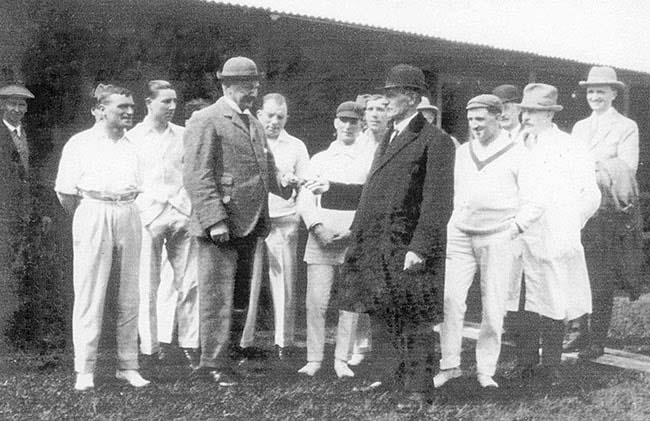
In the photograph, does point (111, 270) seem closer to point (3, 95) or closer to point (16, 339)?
point (16, 339)

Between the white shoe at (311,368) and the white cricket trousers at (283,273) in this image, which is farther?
the white cricket trousers at (283,273)

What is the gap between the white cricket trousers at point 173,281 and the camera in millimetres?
4633

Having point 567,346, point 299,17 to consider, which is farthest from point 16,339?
point 567,346

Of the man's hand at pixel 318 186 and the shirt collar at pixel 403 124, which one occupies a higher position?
the shirt collar at pixel 403 124

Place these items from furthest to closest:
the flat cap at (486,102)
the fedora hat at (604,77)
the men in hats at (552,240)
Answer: the fedora hat at (604,77), the men in hats at (552,240), the flat cap at (486,102)

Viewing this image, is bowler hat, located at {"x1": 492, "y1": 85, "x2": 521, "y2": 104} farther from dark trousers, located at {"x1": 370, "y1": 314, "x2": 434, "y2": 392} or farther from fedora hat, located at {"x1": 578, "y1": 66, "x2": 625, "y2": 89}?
dark trousers, located at {"x1": 370, "y1": 314, "x2": 434, "y2": 392}

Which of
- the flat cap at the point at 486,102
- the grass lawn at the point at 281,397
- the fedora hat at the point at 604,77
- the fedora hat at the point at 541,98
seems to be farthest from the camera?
the fedora hat at the point at 604,77

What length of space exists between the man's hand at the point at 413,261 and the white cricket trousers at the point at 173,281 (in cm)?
142

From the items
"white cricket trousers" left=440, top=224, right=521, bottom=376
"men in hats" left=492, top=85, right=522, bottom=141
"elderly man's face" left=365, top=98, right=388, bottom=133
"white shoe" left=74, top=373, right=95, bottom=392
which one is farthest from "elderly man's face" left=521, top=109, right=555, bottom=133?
"white shoe" left=74, top=373, right=95, bottom=392

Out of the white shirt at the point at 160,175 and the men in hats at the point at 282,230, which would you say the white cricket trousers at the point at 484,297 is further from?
the white shirt at the point at 160,175

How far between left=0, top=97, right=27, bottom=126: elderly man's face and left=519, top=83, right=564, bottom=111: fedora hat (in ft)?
10.5

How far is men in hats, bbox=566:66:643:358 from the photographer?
5.41m

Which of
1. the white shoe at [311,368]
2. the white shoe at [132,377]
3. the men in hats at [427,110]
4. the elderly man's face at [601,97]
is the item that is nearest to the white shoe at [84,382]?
the white shoe at [132,377]

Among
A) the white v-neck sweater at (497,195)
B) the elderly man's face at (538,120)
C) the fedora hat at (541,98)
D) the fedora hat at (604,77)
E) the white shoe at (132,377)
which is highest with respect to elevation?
the fedora hat at (604,77)
